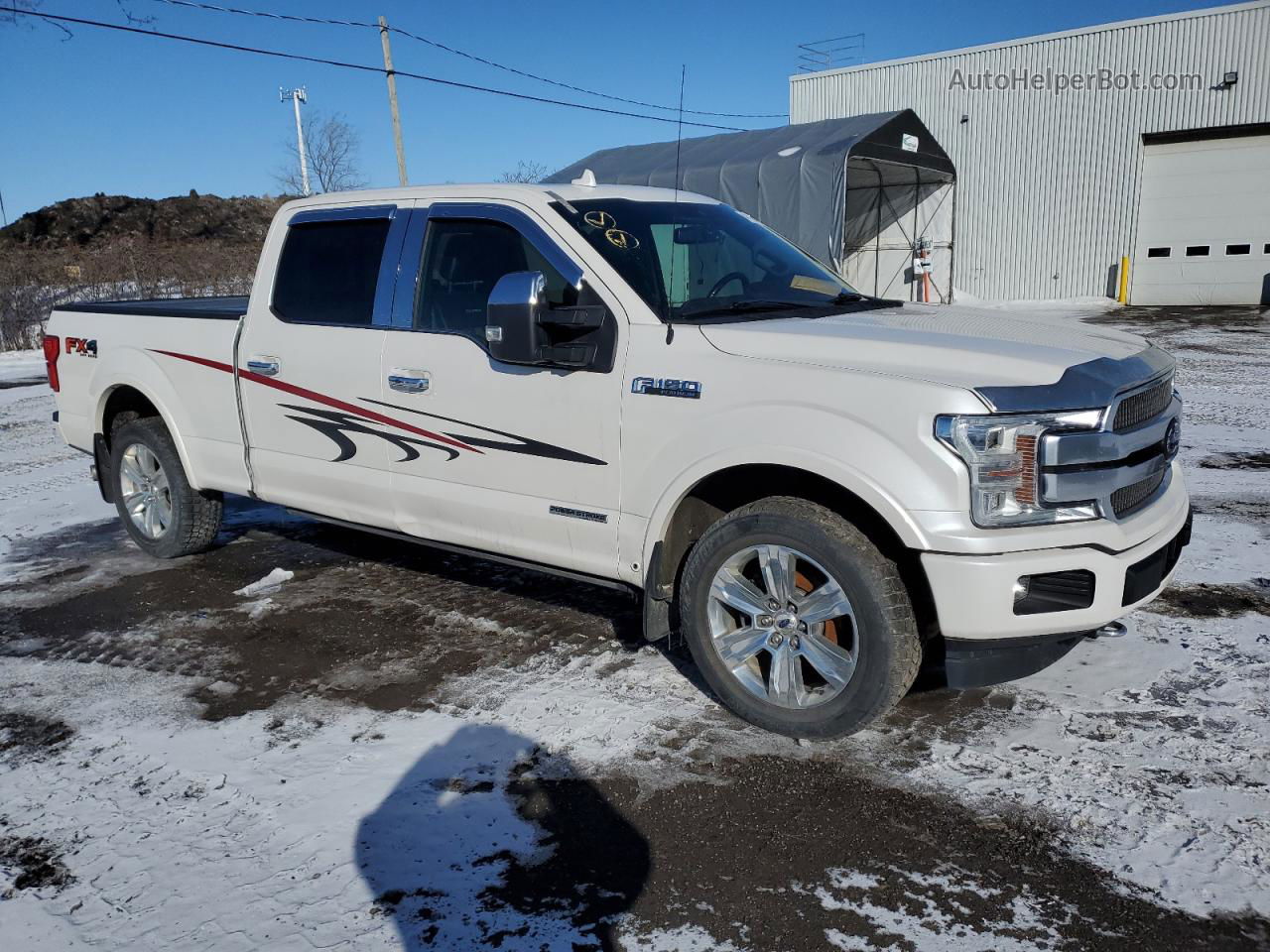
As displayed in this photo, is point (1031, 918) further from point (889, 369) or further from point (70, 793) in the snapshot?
point (70, 793)

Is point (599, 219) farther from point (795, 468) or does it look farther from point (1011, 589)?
point (1011, 589)

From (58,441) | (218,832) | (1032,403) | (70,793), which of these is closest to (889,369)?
(1032,403)

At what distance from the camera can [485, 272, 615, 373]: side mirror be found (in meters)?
3.82

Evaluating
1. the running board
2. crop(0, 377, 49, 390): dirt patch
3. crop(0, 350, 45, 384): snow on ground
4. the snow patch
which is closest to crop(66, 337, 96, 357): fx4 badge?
the snow patch

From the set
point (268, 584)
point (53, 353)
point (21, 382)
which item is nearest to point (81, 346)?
point (53, 353)

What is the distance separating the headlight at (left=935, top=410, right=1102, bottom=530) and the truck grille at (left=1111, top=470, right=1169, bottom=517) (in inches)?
13.2

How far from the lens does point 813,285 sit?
4629 mm

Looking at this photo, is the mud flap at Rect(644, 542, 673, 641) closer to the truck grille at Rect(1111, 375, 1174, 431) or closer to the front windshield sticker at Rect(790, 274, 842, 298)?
the front windshield sticker at Rect(790, 274, 842, 298)

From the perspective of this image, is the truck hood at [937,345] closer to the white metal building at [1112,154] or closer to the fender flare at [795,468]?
the fender flare at [795,468]

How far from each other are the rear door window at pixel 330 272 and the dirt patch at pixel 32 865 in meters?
2.56

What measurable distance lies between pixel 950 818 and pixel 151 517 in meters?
5.10

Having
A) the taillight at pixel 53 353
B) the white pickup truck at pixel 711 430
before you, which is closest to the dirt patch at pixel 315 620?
the white pickup truck at pixel 711 430

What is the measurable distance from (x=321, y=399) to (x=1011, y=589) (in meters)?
3.32

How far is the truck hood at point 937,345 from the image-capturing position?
3.21 meters
